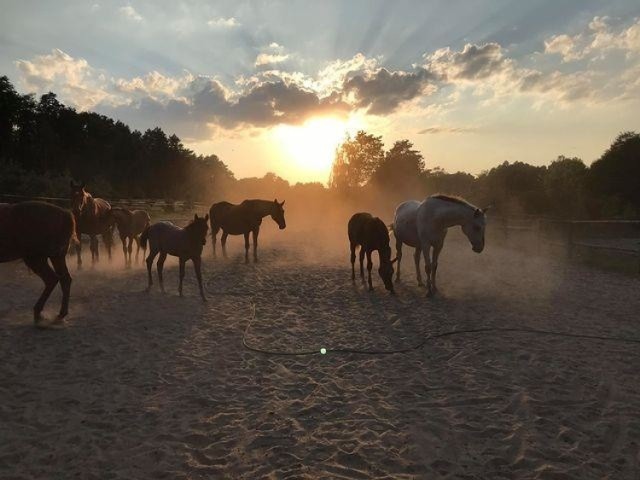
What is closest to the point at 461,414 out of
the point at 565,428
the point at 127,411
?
the point at 565,428

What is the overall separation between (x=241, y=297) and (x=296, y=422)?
18.9ft

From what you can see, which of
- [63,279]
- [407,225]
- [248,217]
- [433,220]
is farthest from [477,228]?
[248,217]

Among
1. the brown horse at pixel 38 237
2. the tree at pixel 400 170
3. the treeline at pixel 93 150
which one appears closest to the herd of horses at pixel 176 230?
the brown horse at pixel 38 237

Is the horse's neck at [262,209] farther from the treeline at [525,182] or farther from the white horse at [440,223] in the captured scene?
the treeline at [525,182]

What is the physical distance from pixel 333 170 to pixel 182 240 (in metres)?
54.2

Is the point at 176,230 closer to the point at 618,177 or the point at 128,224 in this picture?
the point at 128,224

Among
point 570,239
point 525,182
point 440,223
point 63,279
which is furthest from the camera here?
point 525,182

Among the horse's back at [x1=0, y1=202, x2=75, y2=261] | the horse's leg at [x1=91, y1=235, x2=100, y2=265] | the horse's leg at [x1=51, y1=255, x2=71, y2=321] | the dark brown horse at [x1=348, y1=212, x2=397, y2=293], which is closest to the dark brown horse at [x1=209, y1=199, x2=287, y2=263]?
the horse's leg at [x1=91, y1=235, x2=100, y2=265]

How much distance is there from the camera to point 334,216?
169 feet

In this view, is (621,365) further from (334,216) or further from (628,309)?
(334,216)

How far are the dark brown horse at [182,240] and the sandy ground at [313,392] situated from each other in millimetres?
825

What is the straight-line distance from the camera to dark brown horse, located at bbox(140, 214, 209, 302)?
30.0 ft

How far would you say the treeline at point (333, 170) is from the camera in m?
38.4

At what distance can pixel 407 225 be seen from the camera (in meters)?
11.6
